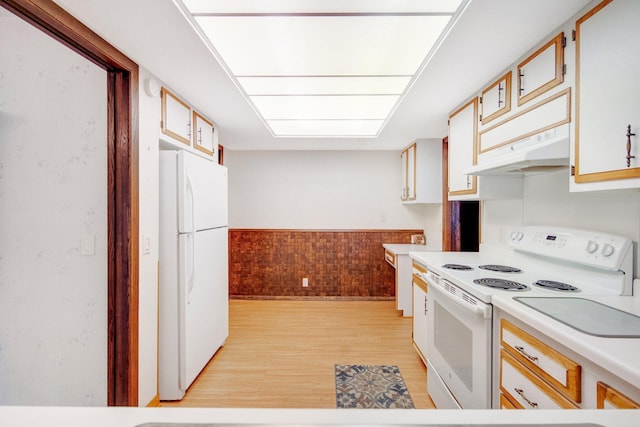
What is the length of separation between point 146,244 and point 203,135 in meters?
1.24

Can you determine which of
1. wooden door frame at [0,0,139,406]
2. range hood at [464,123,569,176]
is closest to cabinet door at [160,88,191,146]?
wooden door frame at [0,0,139,406]

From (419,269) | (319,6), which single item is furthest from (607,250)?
(319,6)

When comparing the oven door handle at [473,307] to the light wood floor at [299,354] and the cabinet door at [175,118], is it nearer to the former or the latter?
the light wood floor at [299,354]

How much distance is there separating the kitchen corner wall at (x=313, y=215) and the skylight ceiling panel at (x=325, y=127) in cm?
105

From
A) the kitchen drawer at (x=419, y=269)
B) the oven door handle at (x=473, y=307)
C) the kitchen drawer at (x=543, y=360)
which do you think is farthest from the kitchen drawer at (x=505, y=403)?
the kitchen drawer at (x=419, y=269)

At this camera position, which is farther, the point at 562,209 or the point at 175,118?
the point at 175,118

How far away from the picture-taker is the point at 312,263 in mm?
4422

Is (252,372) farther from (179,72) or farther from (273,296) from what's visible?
(179,72)

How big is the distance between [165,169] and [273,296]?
279cm

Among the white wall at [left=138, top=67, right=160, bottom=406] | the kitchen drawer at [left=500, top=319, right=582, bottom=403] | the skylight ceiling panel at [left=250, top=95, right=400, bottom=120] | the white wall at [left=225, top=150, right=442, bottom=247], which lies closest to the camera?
the kitchen drawer at [left=500, top=319, right=582, bottom=403]

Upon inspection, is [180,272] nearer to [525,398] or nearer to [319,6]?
[319,6]

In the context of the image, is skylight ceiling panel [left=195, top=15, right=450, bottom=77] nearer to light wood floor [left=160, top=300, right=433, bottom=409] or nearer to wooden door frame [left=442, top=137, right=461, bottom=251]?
wooden door frame [left=442, top=137, right=461, bottom=251]

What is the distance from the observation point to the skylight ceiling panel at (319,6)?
1269 millimetres

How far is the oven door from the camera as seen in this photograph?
142 centimetres
